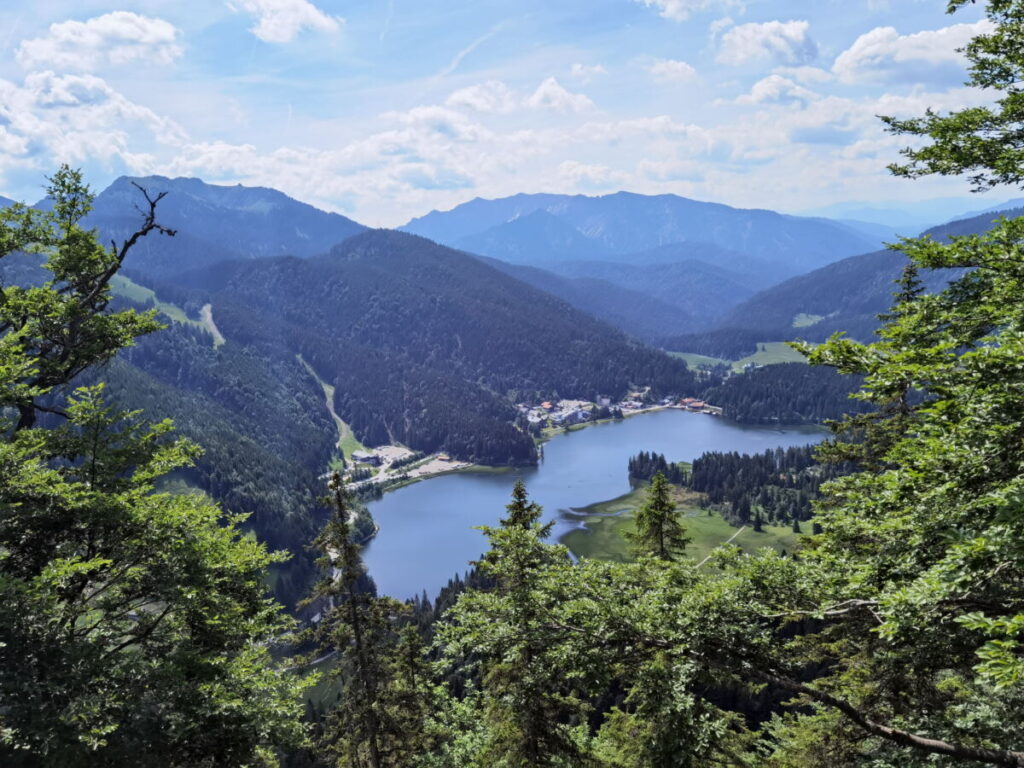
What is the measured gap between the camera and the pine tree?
3100cm

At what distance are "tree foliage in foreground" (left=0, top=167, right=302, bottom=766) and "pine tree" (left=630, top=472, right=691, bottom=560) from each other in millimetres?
19627

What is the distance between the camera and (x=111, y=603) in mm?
13938

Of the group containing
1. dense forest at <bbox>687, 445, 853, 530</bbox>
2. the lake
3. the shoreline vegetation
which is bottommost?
the lake

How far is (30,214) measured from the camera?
20688 mm

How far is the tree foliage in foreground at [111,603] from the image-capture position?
36.1 feet

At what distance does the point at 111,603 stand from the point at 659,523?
975 inches

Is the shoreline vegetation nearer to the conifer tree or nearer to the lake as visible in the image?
the lake

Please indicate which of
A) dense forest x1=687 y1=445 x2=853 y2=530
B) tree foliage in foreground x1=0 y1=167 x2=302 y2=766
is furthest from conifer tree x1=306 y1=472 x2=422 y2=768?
dense forest x1=687 y1=445 x2=853 y2=530

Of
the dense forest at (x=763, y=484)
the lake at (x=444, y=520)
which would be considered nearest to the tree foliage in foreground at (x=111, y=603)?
the lake at (x=444, y=520)

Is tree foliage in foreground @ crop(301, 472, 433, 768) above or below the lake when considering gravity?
above

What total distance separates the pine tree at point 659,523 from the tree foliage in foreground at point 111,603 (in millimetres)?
19627

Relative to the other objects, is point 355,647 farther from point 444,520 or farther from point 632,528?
point 444,520

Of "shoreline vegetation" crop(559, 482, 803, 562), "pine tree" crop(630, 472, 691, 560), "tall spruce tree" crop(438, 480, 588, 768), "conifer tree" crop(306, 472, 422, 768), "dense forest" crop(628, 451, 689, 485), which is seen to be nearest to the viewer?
"tall spruce tree" crop(438, 480, 588, 768)

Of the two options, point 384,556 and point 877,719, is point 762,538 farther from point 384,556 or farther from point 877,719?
point 877,719
